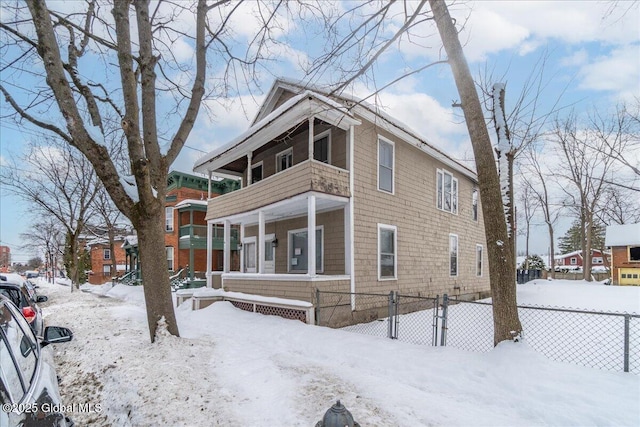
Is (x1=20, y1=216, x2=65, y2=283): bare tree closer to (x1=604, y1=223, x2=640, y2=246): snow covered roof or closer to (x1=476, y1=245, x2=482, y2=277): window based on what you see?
(x1=476, y1=245, x2=482, y2=277): window

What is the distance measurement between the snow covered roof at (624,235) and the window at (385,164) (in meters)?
22.0

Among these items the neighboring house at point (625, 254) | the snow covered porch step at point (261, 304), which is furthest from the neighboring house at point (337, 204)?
the neighboring house at point (625, 254)

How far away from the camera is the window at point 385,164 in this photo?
10.9 metres

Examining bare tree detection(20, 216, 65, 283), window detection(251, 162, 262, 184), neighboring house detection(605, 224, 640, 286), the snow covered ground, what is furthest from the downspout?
bare tree detection(20, 216, 65, 283)

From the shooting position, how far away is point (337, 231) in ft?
33.7

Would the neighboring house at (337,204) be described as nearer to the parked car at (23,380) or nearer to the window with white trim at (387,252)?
the window with white trim at (387,252)

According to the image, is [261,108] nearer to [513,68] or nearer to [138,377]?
[513,68]

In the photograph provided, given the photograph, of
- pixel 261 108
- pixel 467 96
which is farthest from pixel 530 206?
pixel 467 96

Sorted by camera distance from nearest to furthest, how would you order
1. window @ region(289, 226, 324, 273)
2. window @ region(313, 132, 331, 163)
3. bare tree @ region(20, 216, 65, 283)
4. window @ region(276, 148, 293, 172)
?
window @ region(313, 132, 331, 163) < window @ region(289, 226, 324, 273) < window @ region(276, 148, 293, 172) < bare tree @ region(20, 216, 65, 283)

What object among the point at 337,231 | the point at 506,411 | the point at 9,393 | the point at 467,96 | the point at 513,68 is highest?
the point at 513,68

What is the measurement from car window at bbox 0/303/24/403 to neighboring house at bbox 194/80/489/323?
21.3ft

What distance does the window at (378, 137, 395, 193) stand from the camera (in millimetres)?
10914

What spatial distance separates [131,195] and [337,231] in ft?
18.7

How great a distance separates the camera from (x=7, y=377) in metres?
1.87
